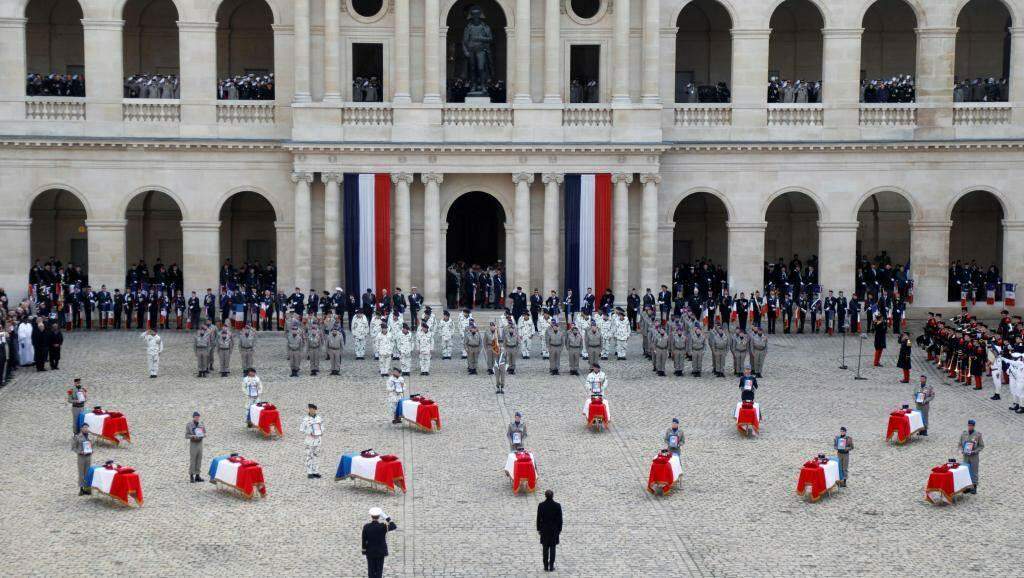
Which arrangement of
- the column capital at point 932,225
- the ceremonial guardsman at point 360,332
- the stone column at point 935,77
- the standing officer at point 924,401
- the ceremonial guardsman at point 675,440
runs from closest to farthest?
1. the ceremonial guardsman at point 675,440
2. the standing officer at point 924,401
3. the ceremonial guardsman at point 360,332
4. the stone column at point 935,77
5. the column capital at point 932,225

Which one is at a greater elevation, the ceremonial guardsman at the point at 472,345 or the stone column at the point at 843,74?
the stone column at the point at 843,74

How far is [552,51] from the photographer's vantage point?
56750 millimetres

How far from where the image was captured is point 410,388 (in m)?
43.5

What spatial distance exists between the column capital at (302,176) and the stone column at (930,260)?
25.5m

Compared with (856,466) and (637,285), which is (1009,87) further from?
(856,466)

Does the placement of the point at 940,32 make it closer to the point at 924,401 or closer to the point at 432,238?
the point at 432,238

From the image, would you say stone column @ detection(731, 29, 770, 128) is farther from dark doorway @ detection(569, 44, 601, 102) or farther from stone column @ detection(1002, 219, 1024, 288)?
stone column @ detection(1002, 219, 1024, 288)

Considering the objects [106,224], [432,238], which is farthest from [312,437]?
[106,224]

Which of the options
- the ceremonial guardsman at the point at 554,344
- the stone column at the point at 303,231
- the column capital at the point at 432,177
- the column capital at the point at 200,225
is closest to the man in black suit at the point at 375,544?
the ceremonial guardsman at the point at 554,344

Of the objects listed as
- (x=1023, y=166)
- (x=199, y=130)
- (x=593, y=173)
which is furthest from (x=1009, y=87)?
(x=199, y=130)

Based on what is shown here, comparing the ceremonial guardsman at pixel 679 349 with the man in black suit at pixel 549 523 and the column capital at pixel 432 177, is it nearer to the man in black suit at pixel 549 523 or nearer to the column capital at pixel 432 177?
the column capital at pixel 432 177

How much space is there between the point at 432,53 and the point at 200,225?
12.1 meters

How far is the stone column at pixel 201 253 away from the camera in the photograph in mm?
58281

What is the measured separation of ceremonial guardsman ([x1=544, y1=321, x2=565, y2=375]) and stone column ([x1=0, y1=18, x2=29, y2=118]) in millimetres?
25356
